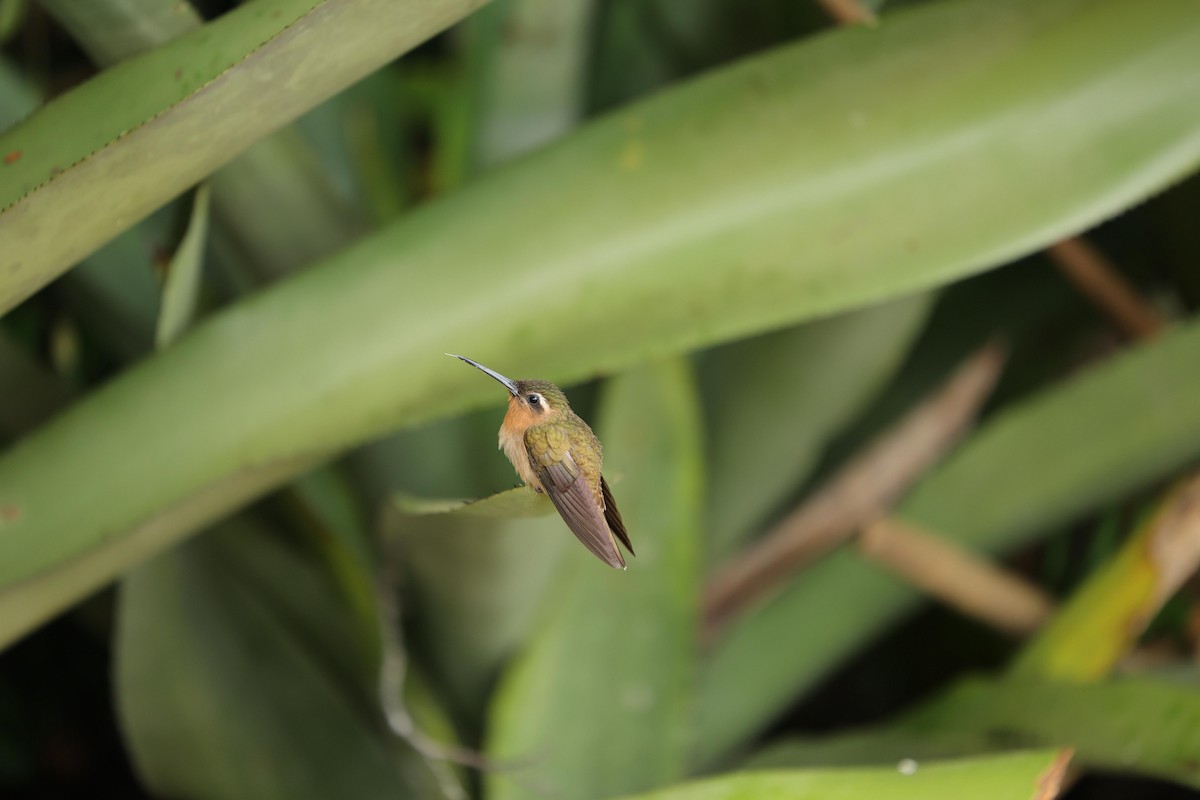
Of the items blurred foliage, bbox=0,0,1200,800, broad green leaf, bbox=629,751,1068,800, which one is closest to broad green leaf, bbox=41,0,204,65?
blurred foliage, bbox=0,0,1200,800

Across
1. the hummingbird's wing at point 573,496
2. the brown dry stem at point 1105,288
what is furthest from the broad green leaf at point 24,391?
the brown dry stem at point 1105,288

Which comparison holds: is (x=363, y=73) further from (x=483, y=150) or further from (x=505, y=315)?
(x=483, y=150)

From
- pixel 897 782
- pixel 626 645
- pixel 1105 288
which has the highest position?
pixel 1105 288

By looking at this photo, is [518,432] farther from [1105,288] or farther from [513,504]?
[1105,288]

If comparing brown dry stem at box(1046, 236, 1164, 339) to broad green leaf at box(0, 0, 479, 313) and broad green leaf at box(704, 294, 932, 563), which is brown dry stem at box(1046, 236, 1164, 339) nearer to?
broad green leaf at box(704, 294, 932, 563)

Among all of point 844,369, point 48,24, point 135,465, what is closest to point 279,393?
point 135,465

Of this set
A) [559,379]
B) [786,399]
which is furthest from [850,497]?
[559,379]
